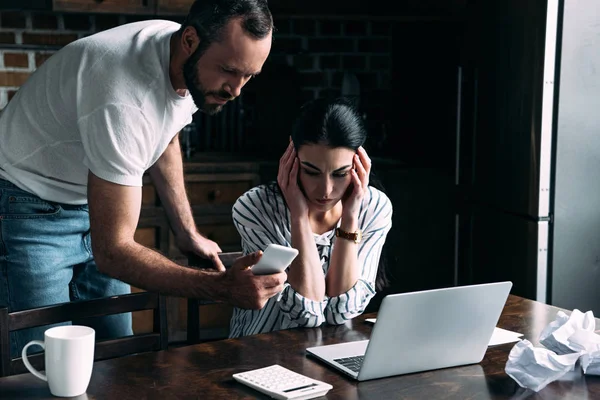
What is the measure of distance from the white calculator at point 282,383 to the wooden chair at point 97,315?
394 mm

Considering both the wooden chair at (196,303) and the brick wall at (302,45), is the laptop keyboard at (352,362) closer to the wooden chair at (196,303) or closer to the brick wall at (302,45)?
the wooden chair at (196,303)

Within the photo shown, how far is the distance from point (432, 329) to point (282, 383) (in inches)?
11.1

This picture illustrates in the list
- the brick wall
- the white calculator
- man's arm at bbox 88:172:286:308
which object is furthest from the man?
the brick wall

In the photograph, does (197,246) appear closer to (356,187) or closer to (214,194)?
(356,187)

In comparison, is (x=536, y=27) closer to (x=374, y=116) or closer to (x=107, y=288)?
(x=374, y=116)

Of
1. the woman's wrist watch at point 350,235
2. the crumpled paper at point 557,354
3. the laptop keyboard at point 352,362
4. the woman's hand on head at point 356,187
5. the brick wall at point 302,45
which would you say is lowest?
the laptop keyboard at point 352,362

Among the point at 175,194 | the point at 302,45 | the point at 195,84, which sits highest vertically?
the point at 302,45

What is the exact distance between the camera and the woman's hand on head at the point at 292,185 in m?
2.10

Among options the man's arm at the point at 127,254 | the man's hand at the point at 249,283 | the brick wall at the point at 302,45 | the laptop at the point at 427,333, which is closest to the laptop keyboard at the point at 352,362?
the laptop at the point at 427,333

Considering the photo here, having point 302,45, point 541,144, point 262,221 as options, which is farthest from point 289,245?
point 302,45

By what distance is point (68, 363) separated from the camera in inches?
52.4

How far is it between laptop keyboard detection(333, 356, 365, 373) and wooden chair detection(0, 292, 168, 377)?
1.49ft

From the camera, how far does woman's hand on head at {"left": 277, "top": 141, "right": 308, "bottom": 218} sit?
2.10 metres

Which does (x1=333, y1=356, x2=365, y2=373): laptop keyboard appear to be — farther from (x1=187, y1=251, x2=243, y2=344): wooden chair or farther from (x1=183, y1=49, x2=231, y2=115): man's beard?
(x1=183, y1=49, x2=231, y2=115): man's beard
